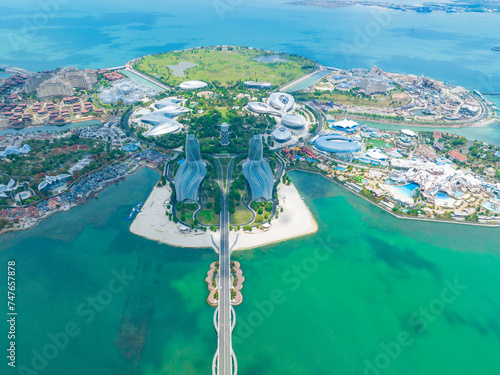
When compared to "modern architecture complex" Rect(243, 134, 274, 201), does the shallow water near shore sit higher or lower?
lower

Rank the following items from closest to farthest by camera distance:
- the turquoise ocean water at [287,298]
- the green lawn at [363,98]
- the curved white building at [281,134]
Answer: the turquoise ocean water at [287,298], the curved white building at [281,134], the green lawn at [363,98]

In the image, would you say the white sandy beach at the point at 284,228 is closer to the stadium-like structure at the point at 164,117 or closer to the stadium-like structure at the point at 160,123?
the stadium-like structure at the point at 160,123

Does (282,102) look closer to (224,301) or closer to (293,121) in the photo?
(293,121)

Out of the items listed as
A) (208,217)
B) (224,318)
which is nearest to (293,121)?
(208,217)

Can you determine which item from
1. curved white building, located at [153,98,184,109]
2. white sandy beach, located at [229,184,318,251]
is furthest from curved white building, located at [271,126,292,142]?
curved white building, located at [153,98,184,109]

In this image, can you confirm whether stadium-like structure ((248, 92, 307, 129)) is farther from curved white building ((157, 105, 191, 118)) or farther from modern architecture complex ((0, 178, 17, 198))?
modern architecture complex ((0, 178, 17, 198))

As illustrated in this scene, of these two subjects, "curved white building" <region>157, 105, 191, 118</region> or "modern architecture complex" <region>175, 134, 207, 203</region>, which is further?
"curved white building" <region>157, 105, 191, 118</region>

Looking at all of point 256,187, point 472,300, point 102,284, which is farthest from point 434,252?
point 102,284

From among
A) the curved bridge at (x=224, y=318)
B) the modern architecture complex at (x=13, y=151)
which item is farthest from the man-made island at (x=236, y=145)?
the curved bridge at (x=224, y=318)

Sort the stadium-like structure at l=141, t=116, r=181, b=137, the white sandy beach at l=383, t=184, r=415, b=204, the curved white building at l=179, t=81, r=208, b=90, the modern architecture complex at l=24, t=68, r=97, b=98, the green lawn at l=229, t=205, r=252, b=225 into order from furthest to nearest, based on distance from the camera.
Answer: the curved white building at l=179, t=81, r=208, b=90, the modern architecture complex at l=24, t=68, r=97, b=98, the stadium-like structure at l=141, t=116, r=181, b=137, the white sandy beach at l=383, t=184, r=415, b=204, the green lawn at l=229, t=205, r=252, b=225
